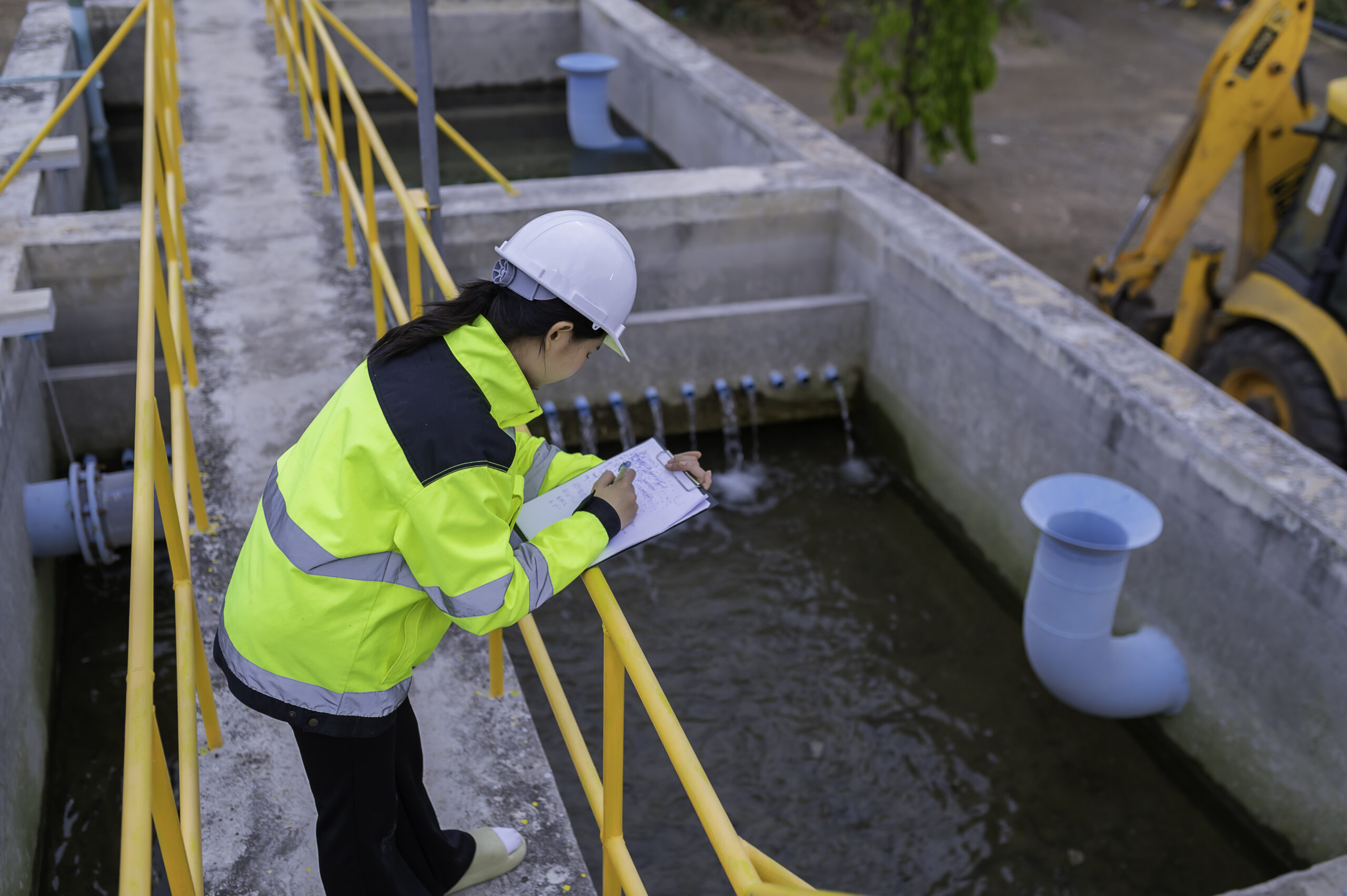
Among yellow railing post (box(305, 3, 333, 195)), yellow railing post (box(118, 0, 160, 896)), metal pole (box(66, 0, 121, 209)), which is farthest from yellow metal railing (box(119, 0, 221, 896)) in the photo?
metal pole (box(66, 0, 121, 209))

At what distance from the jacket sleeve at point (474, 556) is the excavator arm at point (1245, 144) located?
19.6 feet

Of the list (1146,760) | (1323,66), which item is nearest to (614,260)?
(1146,760)

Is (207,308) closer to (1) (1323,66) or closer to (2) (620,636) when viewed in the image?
(2) (620,636)

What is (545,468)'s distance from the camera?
2436 millimetres

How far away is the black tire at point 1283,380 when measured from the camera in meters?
5.64

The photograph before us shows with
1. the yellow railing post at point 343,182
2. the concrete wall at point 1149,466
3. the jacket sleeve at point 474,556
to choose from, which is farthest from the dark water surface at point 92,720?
the concrete wall at point 1149,466

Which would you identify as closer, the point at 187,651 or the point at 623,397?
the point at 187,651

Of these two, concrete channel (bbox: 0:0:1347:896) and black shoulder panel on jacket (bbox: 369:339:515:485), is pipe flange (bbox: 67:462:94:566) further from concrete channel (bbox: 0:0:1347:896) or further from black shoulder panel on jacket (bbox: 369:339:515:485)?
black shoulder panel on jacket (bbox: 369:339:515:485)

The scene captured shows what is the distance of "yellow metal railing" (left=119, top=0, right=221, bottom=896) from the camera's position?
1758 mm

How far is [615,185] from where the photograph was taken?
23.5 feet

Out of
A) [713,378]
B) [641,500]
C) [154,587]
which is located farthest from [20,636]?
[713,378]

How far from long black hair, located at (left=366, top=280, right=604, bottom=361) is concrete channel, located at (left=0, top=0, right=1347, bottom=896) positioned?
4.95 feet

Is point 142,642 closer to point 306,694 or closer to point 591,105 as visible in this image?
point 306,694

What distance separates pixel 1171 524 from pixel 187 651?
4167mm
